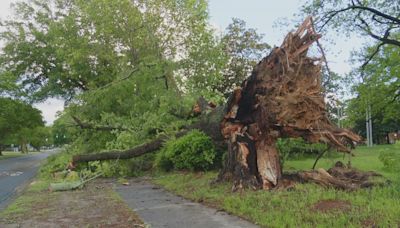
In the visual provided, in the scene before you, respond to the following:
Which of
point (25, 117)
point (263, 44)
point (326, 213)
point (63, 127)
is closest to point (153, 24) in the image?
point (63, 127)

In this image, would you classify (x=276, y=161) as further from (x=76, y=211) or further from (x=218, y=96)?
(x=218, y=96)

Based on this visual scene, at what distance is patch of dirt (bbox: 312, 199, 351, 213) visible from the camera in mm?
5662

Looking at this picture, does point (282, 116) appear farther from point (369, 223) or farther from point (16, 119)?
point (16, 119)

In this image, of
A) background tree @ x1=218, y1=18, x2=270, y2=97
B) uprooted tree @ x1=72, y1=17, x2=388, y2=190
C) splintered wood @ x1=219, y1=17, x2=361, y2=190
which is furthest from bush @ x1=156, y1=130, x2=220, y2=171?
background tree @ x1=218, y1=18, x2=270, y2=97

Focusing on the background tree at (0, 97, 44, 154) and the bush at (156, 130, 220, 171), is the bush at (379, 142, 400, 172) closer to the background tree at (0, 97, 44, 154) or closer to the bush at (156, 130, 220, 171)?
the bush at (156, 130, 220, 171)

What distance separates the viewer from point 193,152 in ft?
39.7

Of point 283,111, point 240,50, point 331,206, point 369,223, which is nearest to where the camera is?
point 369,223

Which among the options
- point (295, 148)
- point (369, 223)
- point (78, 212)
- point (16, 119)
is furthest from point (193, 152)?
point (16, 119)

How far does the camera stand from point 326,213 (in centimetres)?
551

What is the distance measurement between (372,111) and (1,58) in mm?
25823

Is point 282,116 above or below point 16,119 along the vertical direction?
below

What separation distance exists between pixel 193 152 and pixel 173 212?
496cm

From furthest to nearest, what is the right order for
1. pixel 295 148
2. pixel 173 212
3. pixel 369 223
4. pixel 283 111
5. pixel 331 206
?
pixel 295 148 → pixel 283 111 → pixel 173 212 → pixel 331 206 → pixel 369 223

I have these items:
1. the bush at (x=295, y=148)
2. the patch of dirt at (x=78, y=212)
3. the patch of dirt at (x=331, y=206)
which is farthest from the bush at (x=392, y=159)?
the patch of dirt at (x=78, y=212)
